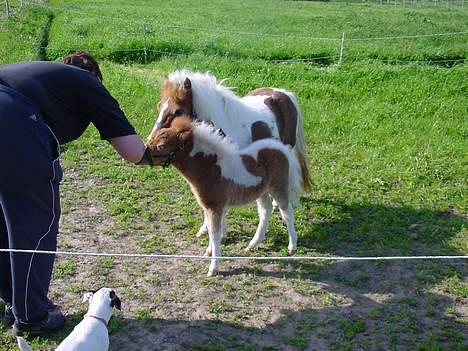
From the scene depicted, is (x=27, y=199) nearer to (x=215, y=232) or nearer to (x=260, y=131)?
(x=215, y=232)

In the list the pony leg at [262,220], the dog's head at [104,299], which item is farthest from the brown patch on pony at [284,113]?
the dog's head at [104,299]

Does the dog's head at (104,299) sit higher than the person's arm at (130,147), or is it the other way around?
the person's arm at (130,147)

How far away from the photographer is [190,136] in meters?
4.44

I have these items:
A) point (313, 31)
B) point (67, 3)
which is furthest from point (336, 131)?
point (67, 3)

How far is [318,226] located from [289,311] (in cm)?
167

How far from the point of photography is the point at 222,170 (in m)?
4.72

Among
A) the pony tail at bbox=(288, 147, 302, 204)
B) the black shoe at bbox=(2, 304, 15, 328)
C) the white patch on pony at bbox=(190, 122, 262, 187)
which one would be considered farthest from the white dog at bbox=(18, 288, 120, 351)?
the pony tail at bbox=(288, 147, 302, 204)

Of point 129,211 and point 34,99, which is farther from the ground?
point 34,99

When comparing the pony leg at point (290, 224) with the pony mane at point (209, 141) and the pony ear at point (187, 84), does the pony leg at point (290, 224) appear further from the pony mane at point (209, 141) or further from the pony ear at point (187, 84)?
the pony ear at point (187, 84)

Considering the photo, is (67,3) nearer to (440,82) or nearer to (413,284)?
(440,82)

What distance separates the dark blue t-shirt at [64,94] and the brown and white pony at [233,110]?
125cm

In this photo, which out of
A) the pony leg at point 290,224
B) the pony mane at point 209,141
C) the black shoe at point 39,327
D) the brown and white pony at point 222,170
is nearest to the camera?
the black shoe at point 39,327

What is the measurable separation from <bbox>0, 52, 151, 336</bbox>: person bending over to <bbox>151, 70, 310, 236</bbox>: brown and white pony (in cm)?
122

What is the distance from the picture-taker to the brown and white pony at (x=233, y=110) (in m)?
4.91
